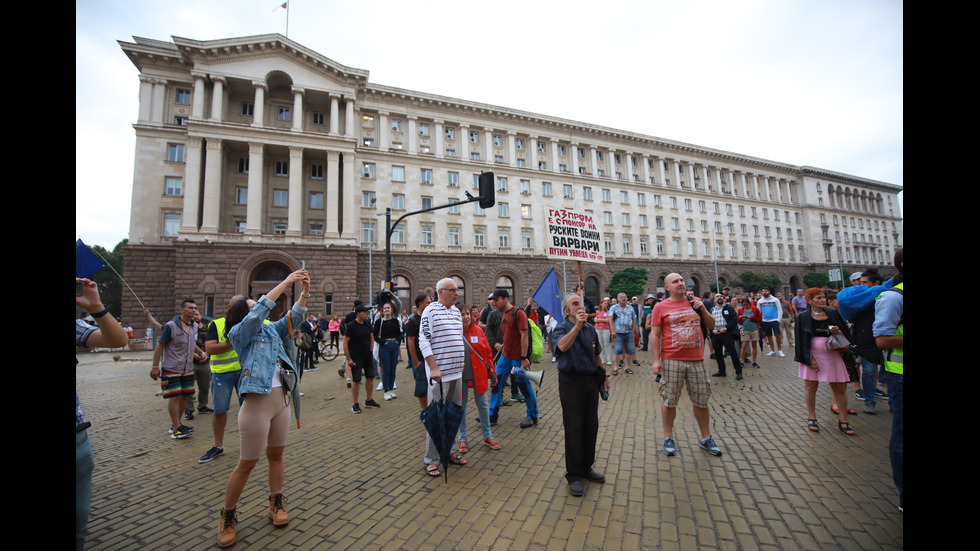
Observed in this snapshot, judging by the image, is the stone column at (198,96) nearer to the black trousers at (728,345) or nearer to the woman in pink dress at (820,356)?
the black trousers at (728,345)

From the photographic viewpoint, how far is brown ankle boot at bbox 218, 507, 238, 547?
2.82m

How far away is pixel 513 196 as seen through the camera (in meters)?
38.0

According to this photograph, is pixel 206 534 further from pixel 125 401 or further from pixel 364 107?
pixel 364 107

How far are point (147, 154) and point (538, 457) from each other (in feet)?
121

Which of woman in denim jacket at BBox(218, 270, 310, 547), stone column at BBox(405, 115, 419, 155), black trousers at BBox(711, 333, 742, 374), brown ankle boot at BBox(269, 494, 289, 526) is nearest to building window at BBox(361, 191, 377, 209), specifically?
stone column at BBox(405, 115, 419, 155)

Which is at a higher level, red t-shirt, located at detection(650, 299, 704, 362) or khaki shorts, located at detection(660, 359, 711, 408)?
red t-shirt, located at detection(650, 299, 704, 362)

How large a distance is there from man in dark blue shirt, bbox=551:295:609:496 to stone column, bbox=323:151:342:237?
93.1 ft

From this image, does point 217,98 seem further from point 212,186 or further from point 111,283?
point 111,283

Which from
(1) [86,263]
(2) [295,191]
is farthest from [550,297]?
(2) [295,191]

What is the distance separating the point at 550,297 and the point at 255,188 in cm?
2936

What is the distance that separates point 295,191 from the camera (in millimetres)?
28656

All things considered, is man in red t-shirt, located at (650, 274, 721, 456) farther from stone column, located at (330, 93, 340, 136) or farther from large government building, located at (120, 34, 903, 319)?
stone column, located at (330, 93, 340, 136)

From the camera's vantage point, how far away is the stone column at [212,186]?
26.3 meters
